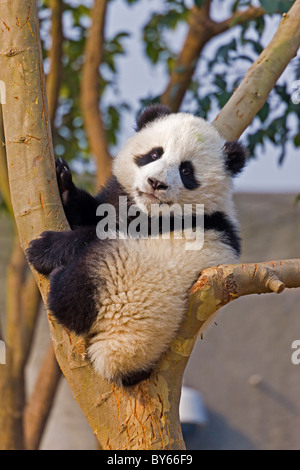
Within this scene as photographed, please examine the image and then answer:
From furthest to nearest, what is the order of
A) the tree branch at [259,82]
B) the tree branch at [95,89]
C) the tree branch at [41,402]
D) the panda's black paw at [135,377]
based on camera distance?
the tree branch at [95,89]
the tree branch at [41,402]
the tree branch at [259,82]
the panda's black paw at [135,377]

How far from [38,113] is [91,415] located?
108cm

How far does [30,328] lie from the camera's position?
15.1ft

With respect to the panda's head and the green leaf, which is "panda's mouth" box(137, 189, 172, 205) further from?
the green leaf

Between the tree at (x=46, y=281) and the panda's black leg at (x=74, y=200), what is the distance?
0.33m

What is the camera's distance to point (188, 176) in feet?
8.88

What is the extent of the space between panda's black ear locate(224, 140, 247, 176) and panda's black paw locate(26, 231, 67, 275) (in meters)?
0.91

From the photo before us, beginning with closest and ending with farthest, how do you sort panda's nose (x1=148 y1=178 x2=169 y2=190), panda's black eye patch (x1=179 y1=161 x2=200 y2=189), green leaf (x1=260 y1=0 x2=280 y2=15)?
panda's nose (x1=148 y1=178 x2=169 y2=190)
panda's black eye patch (x1=179 y1=161 x2=200 y2=189)
green leaf (x1=260 y1=0 x2=280 y2=15)

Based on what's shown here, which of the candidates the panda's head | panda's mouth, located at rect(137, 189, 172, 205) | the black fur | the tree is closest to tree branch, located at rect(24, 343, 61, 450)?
the black fur

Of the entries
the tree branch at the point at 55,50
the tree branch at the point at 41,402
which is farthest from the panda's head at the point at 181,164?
the tree branch at the point at 41,402

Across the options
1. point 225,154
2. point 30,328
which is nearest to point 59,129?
point 30,328

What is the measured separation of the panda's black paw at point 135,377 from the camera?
2.17m

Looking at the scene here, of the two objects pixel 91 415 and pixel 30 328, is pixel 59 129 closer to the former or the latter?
pixel 30 328

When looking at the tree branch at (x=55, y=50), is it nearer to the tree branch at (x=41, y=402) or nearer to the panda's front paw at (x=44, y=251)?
the tree branch at (x=41, y=402)

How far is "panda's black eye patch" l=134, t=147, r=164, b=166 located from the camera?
2761 mm
